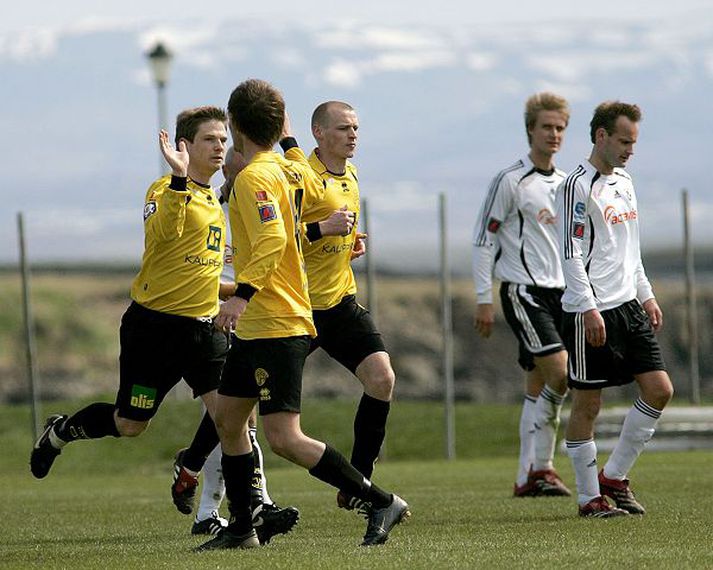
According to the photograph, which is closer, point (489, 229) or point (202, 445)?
point (202, 445)

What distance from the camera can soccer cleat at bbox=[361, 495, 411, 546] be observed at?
8695 mm

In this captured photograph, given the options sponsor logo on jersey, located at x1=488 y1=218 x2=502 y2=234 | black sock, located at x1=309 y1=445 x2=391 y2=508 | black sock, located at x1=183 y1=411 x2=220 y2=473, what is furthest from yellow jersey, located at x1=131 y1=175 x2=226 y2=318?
sponsor logo on jersey, located at x1=488 y1=218 x2=502 y2=234

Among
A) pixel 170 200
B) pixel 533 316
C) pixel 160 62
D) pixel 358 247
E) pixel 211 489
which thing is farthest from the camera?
pixel 160 62

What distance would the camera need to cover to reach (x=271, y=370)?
840cm

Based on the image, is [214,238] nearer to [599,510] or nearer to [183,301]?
[183,301]

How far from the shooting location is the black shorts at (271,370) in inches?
331

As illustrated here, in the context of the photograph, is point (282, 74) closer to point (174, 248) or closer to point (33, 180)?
point (33, 180)

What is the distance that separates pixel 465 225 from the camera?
51938mm

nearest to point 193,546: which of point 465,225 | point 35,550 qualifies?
point 35,550

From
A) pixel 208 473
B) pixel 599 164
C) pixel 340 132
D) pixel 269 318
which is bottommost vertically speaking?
pixel 208 473

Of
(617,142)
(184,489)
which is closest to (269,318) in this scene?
(184,489)

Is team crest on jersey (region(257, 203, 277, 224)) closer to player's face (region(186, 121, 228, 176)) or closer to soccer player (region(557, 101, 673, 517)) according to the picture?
player's face (region(186, 121, 228, 176))

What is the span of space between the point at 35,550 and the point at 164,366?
4.56 ft

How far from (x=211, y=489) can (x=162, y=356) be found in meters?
0.78
